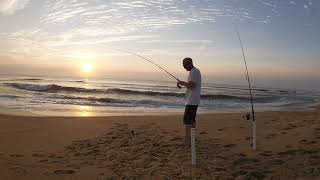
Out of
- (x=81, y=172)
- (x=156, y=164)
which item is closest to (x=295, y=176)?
(x=156, y=164)

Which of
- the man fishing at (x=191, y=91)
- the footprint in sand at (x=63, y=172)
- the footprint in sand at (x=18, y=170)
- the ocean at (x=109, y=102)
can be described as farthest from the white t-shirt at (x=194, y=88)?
the ocean at (x=109, y=102)

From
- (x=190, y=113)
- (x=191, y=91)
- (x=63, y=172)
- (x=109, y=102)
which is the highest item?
(x=191, y=91)

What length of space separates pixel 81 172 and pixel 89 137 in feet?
9.18

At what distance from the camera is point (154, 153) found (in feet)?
20.0

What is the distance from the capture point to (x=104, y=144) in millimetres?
7016

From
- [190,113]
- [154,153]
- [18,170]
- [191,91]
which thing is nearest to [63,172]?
[18,170]

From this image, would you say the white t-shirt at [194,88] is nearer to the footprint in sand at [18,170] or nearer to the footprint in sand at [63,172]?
the footprint in sand at [63,172]

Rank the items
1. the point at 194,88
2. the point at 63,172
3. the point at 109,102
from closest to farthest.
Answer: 1. the point at 63,172
2. the point at 194,88
3. the point at 109,102

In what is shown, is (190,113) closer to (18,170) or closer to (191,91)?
(191,91)

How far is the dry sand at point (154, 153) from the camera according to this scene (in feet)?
16.2

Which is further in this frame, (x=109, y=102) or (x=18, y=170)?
(x=109, y=102)

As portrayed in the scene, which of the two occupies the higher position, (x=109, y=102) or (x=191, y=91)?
(x=191, y=91)

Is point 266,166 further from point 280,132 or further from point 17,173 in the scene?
point 17,173

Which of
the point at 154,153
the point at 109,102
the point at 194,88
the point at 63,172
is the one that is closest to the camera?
the point at 63,172
